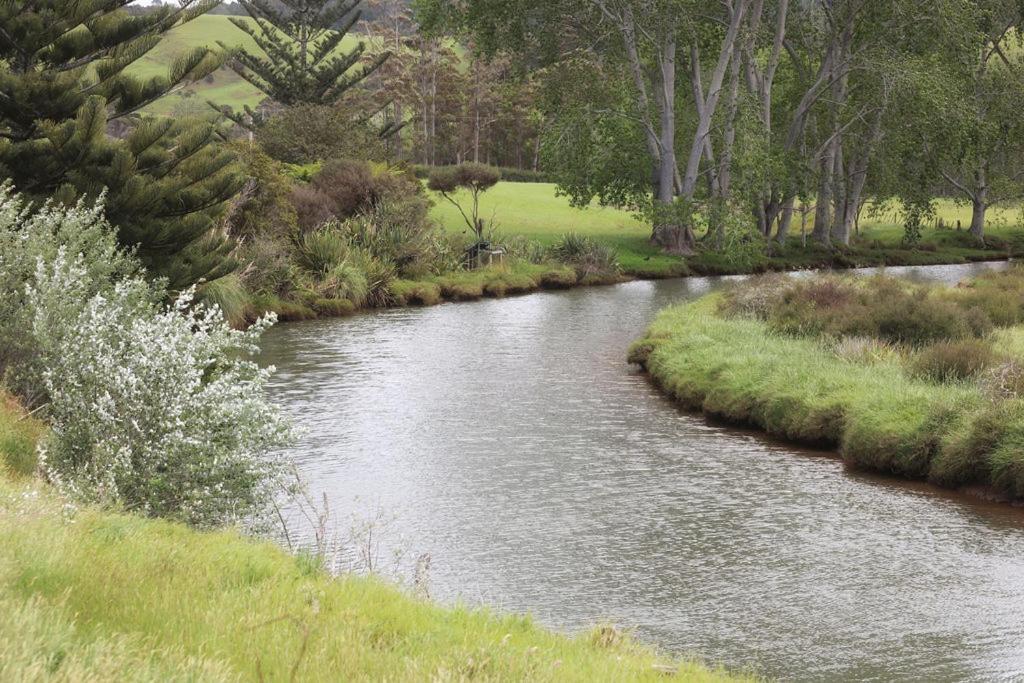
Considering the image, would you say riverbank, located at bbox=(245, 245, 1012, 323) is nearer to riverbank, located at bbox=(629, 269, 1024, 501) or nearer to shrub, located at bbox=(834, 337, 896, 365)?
riverbank, located at bbox=(629, 269, 1024, 501)

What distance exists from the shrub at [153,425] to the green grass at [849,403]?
7852mm

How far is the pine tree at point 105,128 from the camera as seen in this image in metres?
19.0

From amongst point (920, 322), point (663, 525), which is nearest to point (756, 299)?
point (920, 322)

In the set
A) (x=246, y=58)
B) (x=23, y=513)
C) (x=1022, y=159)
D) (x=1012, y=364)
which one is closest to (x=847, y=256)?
(x=1022, y=159)

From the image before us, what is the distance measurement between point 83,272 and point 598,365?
540 inches

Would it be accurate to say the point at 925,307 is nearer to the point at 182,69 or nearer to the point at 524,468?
the point at 524,468

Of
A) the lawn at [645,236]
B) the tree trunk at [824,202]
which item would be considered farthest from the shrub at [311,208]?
the tree trunk at [824,202]

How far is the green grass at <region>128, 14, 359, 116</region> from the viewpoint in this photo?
390 feet

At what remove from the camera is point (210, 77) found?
422 feet

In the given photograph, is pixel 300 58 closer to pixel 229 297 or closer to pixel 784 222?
pixel 784 222

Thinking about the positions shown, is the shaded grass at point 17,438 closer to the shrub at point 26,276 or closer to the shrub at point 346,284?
the shrub at point 26,276

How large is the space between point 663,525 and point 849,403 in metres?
4.97

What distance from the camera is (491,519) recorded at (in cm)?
1251

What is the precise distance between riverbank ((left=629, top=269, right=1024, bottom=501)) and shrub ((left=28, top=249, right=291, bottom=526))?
791cm
